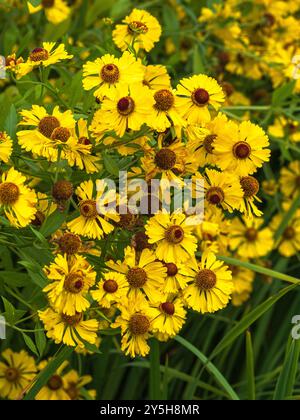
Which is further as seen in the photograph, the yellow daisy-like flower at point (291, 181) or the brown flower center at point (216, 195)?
the yellow daisy-like flower at point (291, 181)

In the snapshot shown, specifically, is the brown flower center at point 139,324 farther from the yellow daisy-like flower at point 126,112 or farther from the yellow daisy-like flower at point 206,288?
the yellow daisy-like flower at point 126,112

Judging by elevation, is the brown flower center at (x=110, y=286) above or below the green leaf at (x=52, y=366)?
above

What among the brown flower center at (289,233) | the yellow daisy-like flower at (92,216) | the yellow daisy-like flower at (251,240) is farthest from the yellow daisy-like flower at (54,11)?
→ the yellow daisy-like flower at (92,216)

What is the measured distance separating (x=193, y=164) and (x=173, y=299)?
32cm

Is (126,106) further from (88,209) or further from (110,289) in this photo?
(110,289)

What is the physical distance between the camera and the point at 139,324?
1.48 m

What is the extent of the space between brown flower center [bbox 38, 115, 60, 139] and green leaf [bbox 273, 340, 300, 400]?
705 mm

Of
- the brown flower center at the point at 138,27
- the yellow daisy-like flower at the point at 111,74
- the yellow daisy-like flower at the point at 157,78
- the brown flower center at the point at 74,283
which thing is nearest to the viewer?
the brown flower center at the point at 74,283

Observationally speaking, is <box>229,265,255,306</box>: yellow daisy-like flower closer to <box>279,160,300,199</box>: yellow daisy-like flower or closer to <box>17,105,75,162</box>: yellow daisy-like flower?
<box>279,160,300,199</box>: yellow daisy-like flower

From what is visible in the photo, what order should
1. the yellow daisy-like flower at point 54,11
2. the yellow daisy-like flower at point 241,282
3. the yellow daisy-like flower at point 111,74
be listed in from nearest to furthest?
the yellow daisy-like flower at point 111,74, the yellow daisy-like flower at point 241,282, the yellow daisy-like flower at point 54,11

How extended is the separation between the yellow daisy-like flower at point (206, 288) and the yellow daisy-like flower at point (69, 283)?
239mm

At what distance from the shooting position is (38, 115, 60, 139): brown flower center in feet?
4.71

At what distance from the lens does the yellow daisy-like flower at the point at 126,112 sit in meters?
1.37

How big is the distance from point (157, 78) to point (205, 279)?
1.38ft
